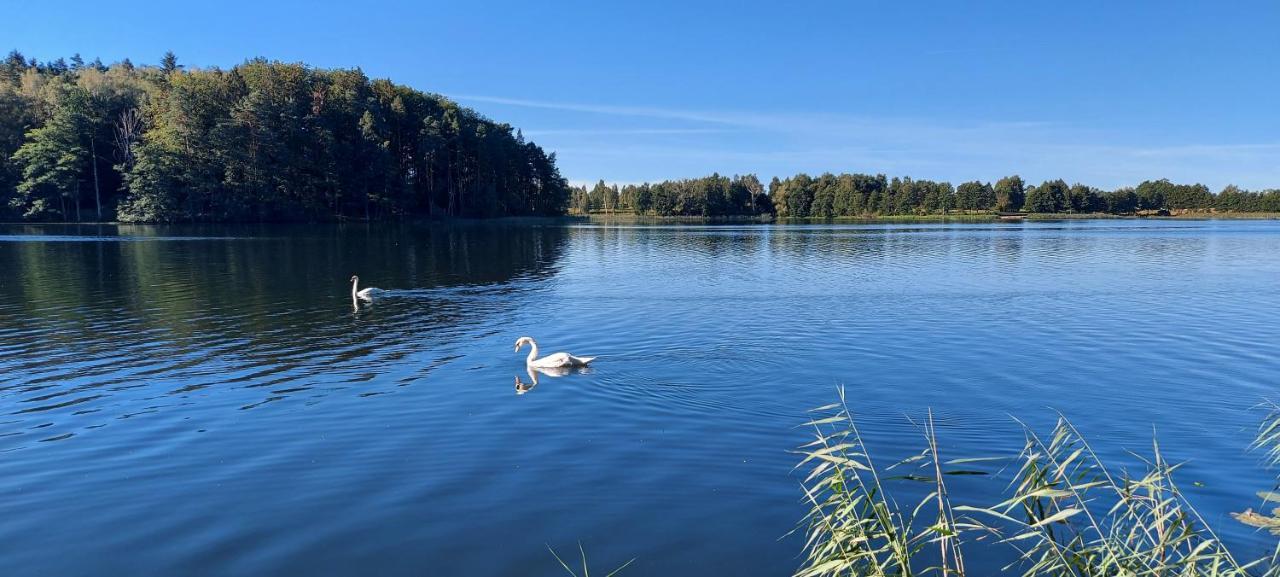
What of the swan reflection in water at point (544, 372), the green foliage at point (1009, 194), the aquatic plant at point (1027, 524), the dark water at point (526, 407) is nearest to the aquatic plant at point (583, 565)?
the dark water at point (526, 407)

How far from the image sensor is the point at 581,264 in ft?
139

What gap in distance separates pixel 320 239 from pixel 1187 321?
193 ft

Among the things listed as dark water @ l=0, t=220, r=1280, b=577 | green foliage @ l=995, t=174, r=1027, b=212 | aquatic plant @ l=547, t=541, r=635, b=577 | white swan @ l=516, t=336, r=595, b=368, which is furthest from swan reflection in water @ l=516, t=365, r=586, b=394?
green foliage @ l=995, t=174, r=1027, b=212

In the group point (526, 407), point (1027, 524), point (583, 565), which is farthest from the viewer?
point (526, 407)

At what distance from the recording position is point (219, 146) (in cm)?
8519

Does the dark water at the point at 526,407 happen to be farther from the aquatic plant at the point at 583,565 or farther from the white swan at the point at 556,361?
the white swan at the point at 556,361

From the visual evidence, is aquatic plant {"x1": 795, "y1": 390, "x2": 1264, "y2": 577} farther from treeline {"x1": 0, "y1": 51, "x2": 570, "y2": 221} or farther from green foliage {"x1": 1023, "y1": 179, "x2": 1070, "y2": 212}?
green foliage {"x1": 1023, "y1": 179, "x2": 1070, "y2": 212}

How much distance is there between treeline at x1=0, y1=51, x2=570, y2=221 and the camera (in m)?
84.9

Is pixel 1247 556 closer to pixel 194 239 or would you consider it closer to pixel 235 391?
pixel 235 391

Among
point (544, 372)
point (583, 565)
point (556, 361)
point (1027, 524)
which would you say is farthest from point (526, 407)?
point (1027, 524)

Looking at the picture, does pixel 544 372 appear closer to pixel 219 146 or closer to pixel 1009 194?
pixel 219 146

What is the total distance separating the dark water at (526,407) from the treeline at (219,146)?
63047 millimetres

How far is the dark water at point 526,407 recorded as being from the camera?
7.82 m

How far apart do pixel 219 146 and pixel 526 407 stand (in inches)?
3507
